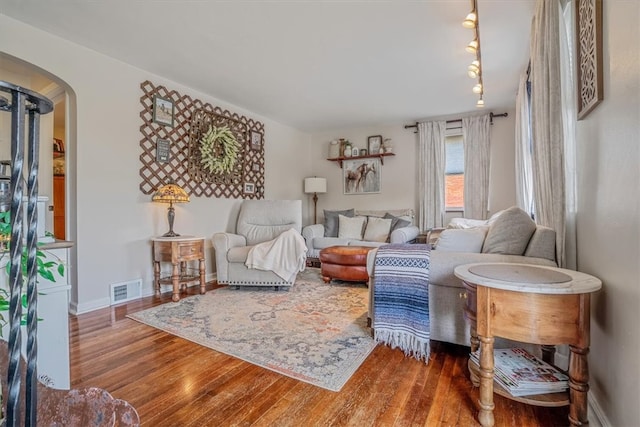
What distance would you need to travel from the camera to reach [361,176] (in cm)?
535

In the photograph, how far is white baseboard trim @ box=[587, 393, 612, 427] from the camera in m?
1.18

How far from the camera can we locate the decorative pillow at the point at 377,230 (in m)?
4.45

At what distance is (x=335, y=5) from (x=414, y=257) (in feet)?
5.74

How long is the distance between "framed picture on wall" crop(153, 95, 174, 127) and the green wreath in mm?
434

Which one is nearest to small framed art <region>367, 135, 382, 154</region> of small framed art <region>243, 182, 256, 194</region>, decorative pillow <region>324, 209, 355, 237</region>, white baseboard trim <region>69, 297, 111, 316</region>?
decorative pillow <region>324, 209, 355, 237</region>

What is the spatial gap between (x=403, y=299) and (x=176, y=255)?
7.11ft

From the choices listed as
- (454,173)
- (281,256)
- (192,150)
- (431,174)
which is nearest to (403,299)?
(281,256)

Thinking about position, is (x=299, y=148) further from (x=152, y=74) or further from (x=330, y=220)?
(x=152, y=74)

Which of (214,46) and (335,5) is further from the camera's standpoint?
(214,46)

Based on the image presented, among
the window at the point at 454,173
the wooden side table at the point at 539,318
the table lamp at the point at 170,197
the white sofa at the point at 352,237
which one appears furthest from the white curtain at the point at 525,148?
the table lamp at the point at 170,197

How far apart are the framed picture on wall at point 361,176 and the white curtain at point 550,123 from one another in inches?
133

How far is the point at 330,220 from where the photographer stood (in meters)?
4.89

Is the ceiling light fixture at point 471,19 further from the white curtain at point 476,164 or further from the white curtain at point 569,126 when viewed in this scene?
the white curtain at point 476,164

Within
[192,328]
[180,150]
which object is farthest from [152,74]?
[192,328]
